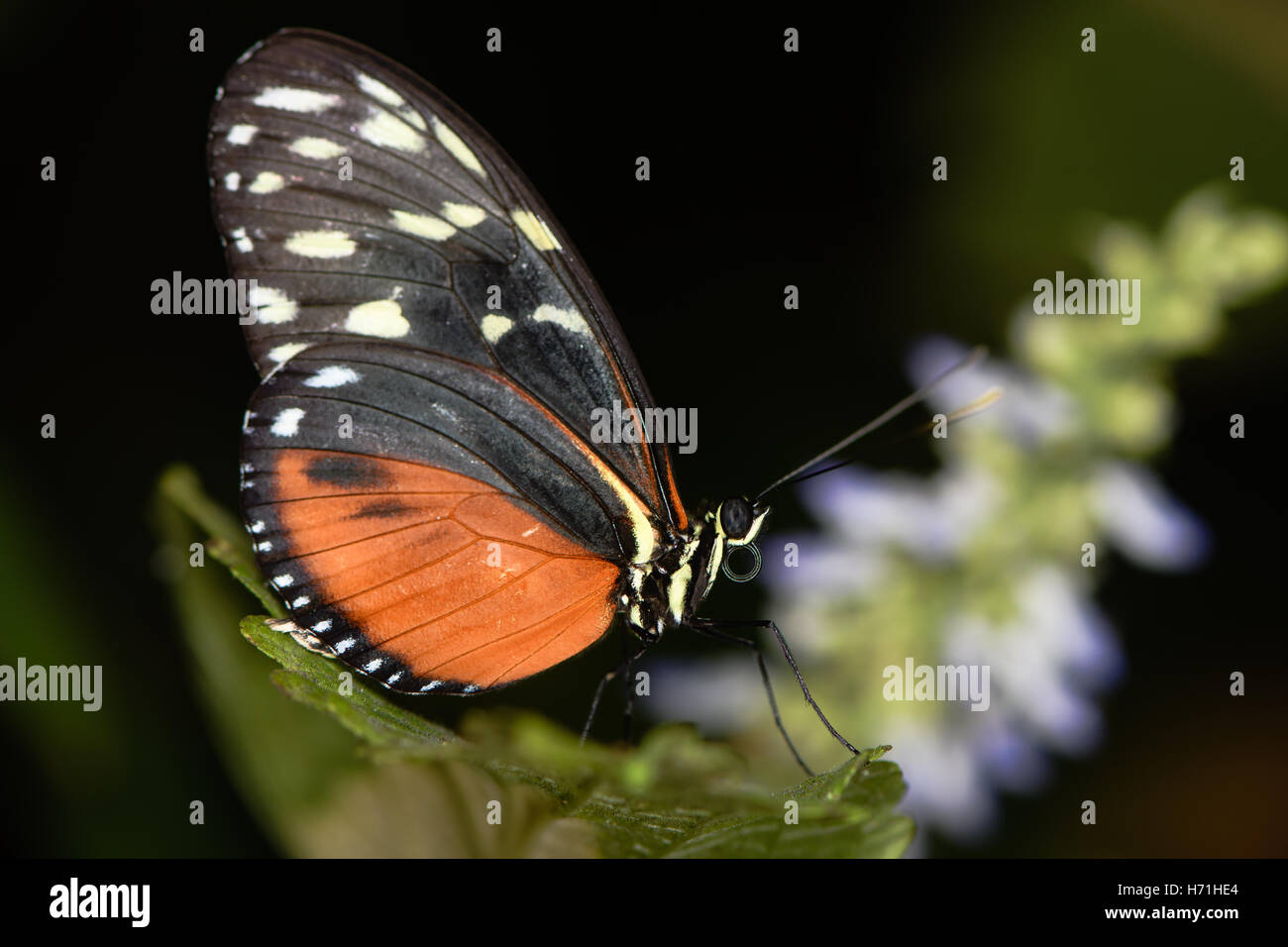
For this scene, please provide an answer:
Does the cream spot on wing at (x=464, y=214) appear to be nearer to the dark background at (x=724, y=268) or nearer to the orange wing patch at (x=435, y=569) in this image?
the orange wing patch at (x=435, y=569)

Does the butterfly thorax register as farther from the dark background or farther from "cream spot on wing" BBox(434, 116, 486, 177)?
"cream spot on wing" BBox(434, 116, 486, 177)

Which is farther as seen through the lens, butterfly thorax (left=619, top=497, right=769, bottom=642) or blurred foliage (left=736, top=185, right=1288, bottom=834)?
blurred foliage (left=736, top=185, right=1288, bottom=834)

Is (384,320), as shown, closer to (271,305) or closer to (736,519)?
(271,305)

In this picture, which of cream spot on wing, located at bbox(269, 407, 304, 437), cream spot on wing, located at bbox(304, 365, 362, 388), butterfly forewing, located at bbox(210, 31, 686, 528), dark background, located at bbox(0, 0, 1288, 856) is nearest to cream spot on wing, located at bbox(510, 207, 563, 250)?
butterfly forewing, located at bbox(210, 31, 686, 528)

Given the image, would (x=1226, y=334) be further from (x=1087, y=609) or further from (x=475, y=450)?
(x=475, y=450)

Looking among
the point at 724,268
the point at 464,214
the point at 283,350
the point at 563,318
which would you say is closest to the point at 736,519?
the point at 563,318
